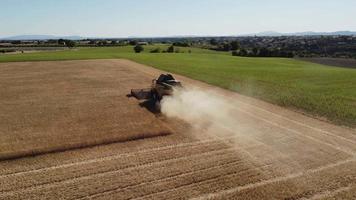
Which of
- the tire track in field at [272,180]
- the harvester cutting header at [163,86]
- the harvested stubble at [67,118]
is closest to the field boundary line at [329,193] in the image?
the tire track in field at [272,180]

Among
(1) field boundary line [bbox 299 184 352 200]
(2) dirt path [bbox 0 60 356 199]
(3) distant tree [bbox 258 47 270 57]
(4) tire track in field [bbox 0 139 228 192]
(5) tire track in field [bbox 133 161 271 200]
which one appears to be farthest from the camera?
(3) distant tree [bbox 258 47 270 57]

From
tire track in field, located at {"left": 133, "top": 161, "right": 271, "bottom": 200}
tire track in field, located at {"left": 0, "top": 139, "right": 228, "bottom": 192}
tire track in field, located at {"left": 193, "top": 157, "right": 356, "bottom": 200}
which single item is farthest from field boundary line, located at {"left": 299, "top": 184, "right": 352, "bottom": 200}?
tire track in field, located at {"left": 0, "top": 139, "right": 228, "bottom": 192}

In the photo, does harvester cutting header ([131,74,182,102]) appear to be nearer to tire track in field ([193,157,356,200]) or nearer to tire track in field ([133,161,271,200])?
tire track in field ([133,161,271,200])

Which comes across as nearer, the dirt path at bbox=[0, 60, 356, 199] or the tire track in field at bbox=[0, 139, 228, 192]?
the dirt path at bbox=[0, 60, 356, 199]

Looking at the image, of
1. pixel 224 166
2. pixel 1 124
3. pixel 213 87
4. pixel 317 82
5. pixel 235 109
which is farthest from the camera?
pixel 317 82

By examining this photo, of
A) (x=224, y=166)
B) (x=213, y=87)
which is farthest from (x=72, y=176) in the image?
(x=213, y=87)

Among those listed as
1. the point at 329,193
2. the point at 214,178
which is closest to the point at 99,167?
the point at 214,178

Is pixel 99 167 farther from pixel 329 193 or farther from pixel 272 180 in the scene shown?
pixel 329 193

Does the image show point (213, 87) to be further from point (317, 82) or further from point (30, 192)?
point (30, 192)
